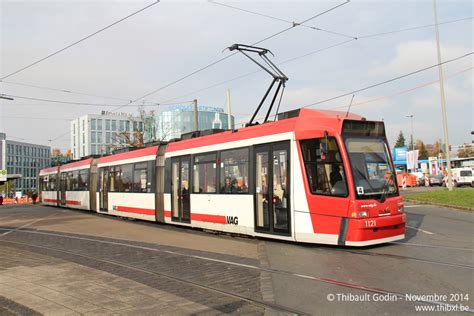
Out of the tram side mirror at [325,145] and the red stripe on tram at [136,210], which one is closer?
the tram side mirror at [325,145]

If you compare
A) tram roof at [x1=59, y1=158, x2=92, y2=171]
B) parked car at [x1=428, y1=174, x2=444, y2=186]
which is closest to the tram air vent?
tram roof at [x1=59, y1=158, x2=92, y2=171]

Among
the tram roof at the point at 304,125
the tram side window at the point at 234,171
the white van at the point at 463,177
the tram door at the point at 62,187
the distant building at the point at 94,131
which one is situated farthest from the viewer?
the distant building at the point at 94,131

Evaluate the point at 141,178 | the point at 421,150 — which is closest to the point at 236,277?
the point at 141,178

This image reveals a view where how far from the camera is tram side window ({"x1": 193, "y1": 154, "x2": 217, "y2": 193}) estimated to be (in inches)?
509

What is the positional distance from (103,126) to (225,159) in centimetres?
9059

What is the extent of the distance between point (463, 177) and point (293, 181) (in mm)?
43591

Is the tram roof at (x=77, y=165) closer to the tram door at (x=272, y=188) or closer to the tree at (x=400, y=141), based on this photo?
the tram door at (x=272, y=188)

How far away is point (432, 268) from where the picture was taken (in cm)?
735

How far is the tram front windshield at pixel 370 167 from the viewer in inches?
360

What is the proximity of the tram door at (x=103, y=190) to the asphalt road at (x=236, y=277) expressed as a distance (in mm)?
9553

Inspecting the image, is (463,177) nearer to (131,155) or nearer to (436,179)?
(436,179)

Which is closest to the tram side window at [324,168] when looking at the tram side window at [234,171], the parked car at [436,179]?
the tram side window at [234,171]

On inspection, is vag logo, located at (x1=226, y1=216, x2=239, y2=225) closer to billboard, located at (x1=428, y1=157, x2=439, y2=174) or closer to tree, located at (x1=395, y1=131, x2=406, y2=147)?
billboard, located at (x1=428, y1=157, x2=439, y2=174)

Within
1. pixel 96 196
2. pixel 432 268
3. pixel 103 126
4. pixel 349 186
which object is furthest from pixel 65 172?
pixel 103 126
